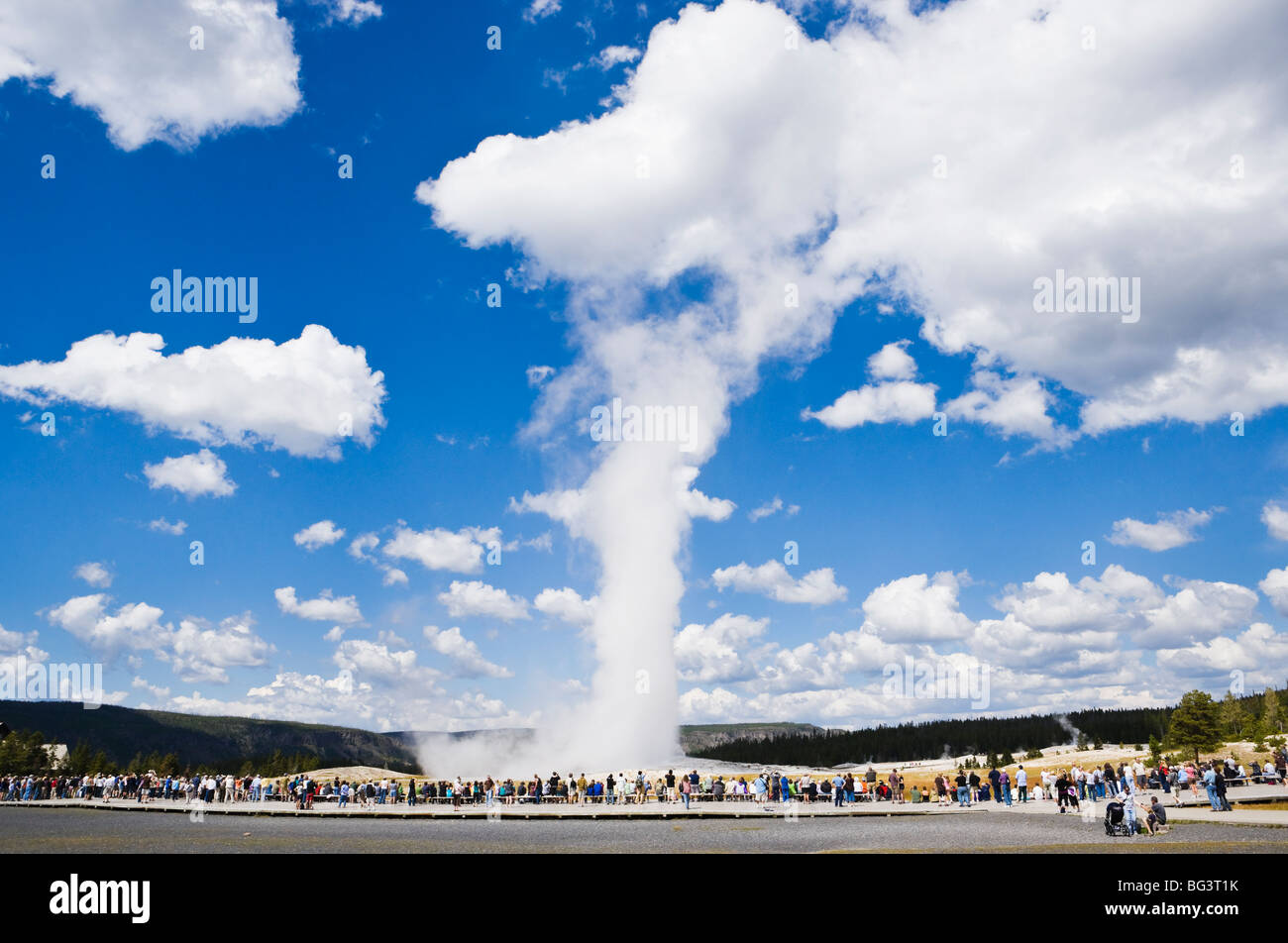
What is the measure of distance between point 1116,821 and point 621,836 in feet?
49.1

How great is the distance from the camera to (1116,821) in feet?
78.3

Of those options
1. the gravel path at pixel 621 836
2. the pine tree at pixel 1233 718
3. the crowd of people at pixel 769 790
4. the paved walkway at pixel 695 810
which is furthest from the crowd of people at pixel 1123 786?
the pine tree at pixel 1233 718

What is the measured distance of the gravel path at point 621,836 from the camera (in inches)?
832

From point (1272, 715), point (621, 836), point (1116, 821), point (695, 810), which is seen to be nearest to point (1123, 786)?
point (1116, 821)

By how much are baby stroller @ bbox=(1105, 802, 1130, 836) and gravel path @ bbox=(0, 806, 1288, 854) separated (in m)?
0.60

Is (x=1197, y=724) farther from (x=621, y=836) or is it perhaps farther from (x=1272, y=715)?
(x=621, y=836)

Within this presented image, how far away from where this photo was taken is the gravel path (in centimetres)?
2112

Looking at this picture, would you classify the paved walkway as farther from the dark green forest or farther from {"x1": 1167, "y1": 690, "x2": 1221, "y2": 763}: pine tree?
the dark green forest

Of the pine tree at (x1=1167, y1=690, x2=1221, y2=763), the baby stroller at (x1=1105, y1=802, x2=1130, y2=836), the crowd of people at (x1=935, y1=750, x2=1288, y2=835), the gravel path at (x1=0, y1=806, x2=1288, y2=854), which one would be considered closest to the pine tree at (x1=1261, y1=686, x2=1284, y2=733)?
the pine tree at (x1=1167, y1=690, x2=1221, y2=763)
